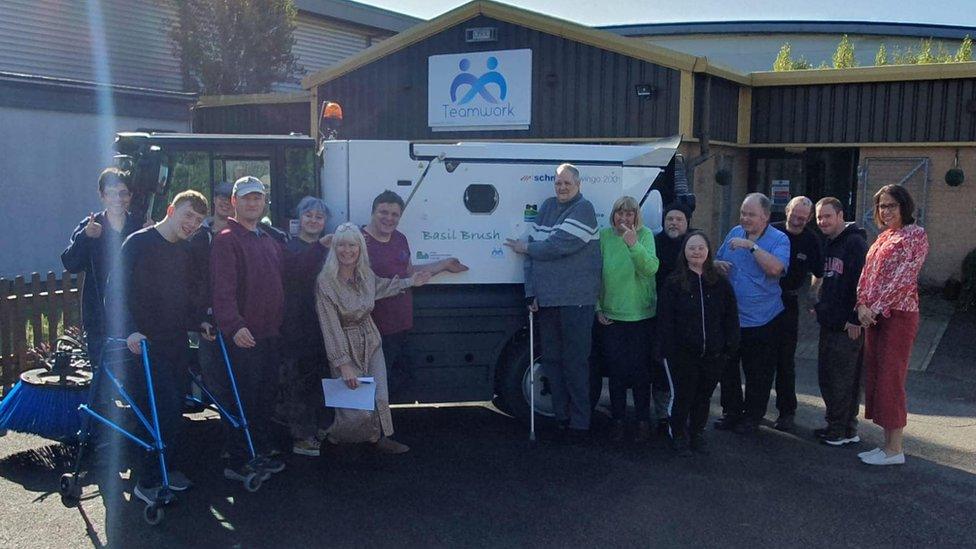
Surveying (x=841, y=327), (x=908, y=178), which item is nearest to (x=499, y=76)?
(x=908, y=178)

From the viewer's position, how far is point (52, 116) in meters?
15.3

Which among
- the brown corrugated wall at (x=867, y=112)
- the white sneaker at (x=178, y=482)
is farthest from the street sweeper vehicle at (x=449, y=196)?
the brown corrugated wall at (x=867, y=112)

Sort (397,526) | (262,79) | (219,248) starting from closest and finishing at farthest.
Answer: (397,526) → (219,248) → (262,79)

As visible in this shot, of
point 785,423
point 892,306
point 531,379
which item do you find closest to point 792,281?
point 892,306

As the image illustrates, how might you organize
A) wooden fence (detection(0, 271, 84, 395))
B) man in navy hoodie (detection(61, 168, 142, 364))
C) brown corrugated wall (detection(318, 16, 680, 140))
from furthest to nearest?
brown corrugated wall (detection(318, 16, 680, 140)), wooden fence (detection(0, 271, 84, 395)), man in navy hoodie (detection(61, 168, 142, 364))

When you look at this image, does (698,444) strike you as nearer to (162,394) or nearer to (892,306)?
(892,306)

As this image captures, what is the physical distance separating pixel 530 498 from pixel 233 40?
15.7 m

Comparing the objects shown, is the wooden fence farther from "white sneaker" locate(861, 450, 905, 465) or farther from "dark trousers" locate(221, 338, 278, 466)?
"white sneaker" locate(861, 450, 905, 465)

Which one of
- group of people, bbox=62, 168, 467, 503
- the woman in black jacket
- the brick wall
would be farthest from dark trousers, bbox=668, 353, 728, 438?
the brick wall

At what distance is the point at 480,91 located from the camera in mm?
14367

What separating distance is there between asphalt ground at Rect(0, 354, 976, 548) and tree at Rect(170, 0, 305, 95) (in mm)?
13474

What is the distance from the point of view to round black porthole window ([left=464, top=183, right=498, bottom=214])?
6504 millimetres

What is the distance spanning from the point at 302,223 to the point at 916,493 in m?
4.41

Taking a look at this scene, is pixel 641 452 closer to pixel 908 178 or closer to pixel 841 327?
pixel 841 327
